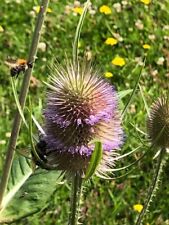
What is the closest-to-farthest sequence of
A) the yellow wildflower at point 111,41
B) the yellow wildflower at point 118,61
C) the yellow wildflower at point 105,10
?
1. the yellow wildflower at point 118,61
2. the yellow wildflower at point 111,41
3. the yellow wildflower at point 105,10

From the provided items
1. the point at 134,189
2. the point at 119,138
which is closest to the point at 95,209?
the point at 134,189

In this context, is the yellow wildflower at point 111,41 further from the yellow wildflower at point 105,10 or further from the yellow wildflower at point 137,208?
the yellow wildflower at point 137,208

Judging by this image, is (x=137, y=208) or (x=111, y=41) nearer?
(x=137, y=208)

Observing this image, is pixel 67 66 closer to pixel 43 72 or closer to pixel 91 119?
pixel 91 119

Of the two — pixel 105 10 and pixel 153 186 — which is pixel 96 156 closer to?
pixel 153 186

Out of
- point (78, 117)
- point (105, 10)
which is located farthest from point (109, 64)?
point (78, 117)

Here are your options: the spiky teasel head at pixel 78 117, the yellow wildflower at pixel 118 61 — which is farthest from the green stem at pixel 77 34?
the yellow wildflower at pixel 118 61
